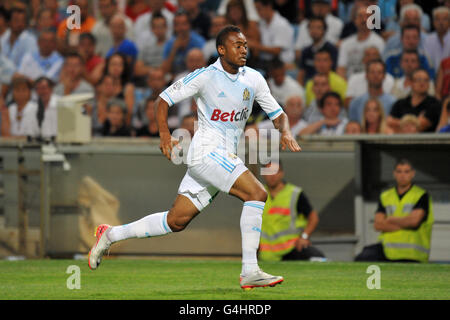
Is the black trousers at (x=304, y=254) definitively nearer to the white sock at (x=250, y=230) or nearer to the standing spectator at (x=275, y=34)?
the white sock at (x=250, y=230)

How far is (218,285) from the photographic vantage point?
8.83m

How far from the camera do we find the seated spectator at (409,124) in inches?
508

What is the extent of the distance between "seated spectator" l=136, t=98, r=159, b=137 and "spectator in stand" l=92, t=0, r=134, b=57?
244 centimetres

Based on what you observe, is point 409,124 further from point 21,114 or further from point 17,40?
point 17,40

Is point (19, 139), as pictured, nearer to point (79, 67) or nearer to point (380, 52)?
point (79, 67)

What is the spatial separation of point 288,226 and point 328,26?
478 cm

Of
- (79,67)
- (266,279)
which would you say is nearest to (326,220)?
(266,279)

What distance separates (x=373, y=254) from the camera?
11.9 metres

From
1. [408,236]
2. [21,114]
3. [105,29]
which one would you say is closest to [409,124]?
[408,236]

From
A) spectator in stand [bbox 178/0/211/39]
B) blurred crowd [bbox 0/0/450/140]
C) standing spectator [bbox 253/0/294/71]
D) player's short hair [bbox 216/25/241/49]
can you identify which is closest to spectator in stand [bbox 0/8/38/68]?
blurred crowd [bbox 0/0/450/140]

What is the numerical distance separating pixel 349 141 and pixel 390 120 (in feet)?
3.52

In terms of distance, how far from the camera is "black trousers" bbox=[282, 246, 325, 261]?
1206 centimetres

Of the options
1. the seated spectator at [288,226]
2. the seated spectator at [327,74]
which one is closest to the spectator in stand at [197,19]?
the seated spectator at [327,74]

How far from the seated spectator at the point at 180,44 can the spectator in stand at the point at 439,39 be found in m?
3.85
